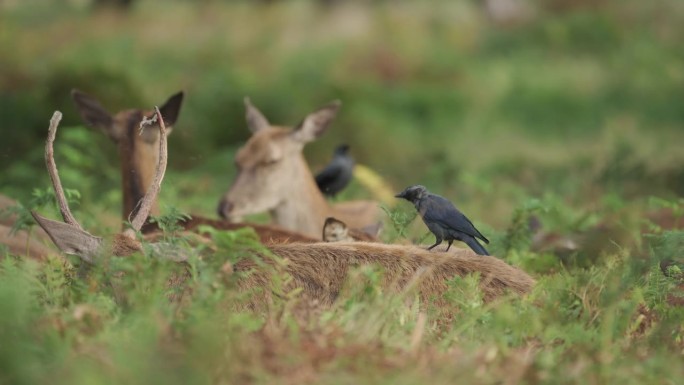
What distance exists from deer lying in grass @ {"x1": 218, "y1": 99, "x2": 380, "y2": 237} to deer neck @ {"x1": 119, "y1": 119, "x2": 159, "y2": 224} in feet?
4.75

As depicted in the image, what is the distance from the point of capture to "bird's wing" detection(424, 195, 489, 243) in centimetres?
748

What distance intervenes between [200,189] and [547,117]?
8778mm

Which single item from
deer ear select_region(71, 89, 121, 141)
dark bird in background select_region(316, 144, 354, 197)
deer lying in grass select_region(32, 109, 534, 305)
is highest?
deer ear select_region(71, 89, 121, 141)

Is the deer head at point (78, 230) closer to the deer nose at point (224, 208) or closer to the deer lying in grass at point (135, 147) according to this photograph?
the deer lying in grass at point (135, 147)

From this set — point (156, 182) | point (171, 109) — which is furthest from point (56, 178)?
point (171, 109)

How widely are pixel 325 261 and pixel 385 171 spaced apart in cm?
834

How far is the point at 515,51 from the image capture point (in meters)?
24.9

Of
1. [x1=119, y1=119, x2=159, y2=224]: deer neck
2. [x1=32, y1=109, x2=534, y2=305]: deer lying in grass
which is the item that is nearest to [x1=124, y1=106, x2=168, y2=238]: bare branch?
[x1=32, y1=109, x2=534, y2=305]: deer lying in grass

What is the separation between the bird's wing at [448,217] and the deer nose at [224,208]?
3.74 metres

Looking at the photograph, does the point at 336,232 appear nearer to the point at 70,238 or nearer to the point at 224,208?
the point at 70,238

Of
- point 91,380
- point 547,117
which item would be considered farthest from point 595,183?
point 91,380

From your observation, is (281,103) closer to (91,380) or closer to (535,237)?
(535,237)

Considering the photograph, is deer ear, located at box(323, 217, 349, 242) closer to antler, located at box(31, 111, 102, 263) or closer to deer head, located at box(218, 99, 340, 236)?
antler, located at box(31, 111, 102, 263)

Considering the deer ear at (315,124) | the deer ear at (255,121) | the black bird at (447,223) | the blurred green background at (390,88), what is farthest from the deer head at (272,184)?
the black bird at (447,223)
